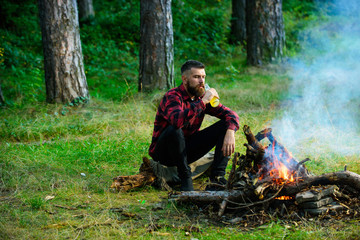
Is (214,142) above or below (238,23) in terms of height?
below

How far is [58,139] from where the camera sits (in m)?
6.29

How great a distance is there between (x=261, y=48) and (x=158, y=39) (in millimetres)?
4761

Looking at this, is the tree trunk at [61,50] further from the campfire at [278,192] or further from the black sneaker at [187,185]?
the campfire at [278,192]

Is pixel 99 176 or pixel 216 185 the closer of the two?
pixel 216 185

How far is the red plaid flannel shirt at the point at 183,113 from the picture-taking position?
13.3 ft

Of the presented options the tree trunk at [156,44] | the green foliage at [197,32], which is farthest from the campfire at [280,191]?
the green foliage at [197,32]

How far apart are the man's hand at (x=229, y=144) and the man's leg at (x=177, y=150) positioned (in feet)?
1.51

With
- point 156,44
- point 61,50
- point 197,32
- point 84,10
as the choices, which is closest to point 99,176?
point 61,50

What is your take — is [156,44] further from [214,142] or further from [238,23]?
[238,23]

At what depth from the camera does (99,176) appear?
16.0ft

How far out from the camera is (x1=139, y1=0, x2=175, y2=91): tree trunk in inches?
326

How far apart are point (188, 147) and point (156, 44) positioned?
4.37 metres

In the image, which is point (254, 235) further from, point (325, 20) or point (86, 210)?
point (325, 20)

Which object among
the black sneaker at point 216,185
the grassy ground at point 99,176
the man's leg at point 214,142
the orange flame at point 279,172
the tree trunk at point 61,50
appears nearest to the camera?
the grassy ground at point 99,176
